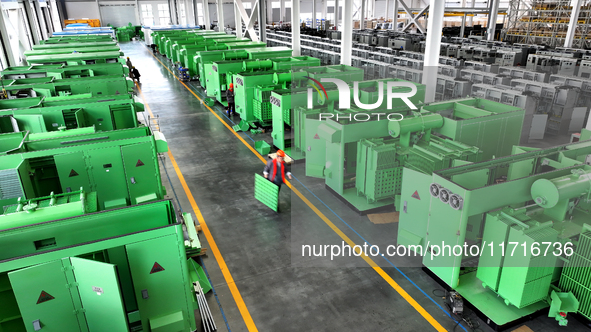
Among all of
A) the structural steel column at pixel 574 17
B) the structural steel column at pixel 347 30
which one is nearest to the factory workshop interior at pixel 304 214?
the structural steel column at pixel 347 30

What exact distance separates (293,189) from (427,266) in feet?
14.3

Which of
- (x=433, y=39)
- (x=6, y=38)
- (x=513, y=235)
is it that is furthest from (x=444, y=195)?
(x=6, y=38)

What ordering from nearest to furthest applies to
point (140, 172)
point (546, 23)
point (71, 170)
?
point (71, 170) → point (140, 172) → point (546, 23)

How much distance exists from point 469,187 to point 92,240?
217 inches

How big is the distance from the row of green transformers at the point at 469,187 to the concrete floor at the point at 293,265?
53cm

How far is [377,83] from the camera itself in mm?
11750

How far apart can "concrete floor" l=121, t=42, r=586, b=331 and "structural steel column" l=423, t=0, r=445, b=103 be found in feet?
17.5

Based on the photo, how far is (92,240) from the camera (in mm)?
4730

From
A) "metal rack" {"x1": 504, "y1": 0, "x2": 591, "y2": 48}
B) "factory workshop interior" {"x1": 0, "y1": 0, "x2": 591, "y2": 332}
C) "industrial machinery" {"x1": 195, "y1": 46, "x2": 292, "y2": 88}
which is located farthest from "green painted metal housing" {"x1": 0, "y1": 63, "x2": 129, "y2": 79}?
"metal rack" {"x1": 504, "y1": 0, "x2": 591, "y2": 48}

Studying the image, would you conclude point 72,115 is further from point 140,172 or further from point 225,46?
point 225,46

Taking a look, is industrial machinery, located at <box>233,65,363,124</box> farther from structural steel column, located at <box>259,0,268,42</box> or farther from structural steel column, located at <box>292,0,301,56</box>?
structural steel column, located at <box>259,0,268,42</box>

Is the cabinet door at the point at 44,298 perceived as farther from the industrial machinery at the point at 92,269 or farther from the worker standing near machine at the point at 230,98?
the worker standing near machine at the point at 230,98

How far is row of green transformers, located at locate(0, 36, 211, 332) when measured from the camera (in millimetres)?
4227

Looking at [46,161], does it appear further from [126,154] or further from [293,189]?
[293,189]
